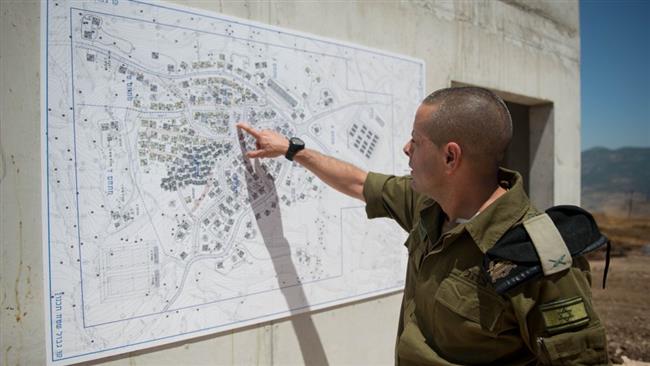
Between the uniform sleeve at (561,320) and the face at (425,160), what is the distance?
1.48ft

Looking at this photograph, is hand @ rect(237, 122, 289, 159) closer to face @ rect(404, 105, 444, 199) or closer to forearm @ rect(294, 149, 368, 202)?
forearm @ rect(294, 149, 368, 202)

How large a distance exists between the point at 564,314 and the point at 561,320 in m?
0.02

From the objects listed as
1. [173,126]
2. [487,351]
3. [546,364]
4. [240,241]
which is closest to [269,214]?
[240,241]

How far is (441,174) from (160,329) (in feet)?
4.01

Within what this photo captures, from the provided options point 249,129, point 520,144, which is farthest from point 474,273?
point 520,144

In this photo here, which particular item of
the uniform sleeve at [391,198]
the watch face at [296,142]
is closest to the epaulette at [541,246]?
the uniform sleeve at [391,198]

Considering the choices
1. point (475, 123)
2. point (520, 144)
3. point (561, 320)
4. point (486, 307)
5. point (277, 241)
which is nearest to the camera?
point (561, 320)

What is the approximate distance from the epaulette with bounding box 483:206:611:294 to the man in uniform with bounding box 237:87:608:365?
0.8 inches

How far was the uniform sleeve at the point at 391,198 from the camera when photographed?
1.97m

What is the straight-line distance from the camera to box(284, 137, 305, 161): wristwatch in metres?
2.03

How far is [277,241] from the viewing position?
6.91 ft

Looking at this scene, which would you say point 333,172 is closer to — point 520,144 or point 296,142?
point 296,142

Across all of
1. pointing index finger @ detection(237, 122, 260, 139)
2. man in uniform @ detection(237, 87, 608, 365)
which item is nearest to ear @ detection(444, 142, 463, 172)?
man in uniform @ detection(237, 87, 608, 365)

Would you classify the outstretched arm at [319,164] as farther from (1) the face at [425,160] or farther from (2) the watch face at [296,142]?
(1) the face at [425,160]
